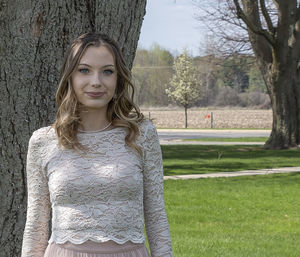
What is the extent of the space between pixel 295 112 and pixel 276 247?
1455 centimetres

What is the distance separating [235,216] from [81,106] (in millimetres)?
5973

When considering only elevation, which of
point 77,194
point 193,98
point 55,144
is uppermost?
point 55,144

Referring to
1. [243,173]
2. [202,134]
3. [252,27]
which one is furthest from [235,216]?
[202,134]

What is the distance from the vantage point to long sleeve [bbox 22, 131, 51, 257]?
2.37m

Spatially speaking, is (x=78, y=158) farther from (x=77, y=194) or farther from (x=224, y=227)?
(x=224, y=227)

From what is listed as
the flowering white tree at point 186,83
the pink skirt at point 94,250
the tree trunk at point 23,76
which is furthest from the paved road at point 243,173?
the flowering white tree at point 186,83

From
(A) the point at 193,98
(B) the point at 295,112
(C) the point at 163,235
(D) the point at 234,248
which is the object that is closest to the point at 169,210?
(D) the point at 234,248

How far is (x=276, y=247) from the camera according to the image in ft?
20.5

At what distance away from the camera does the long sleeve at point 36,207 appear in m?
2.37

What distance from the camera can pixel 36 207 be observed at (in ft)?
7.77

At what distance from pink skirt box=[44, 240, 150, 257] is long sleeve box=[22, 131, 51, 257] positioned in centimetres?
10

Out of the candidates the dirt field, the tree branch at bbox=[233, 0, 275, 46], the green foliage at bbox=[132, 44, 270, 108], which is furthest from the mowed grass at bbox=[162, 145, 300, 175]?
the green foliage at bbox=[132, 44, 270, 108]

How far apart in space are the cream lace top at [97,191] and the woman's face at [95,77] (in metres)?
0.14

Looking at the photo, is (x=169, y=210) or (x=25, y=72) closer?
(x=25, y=72)
